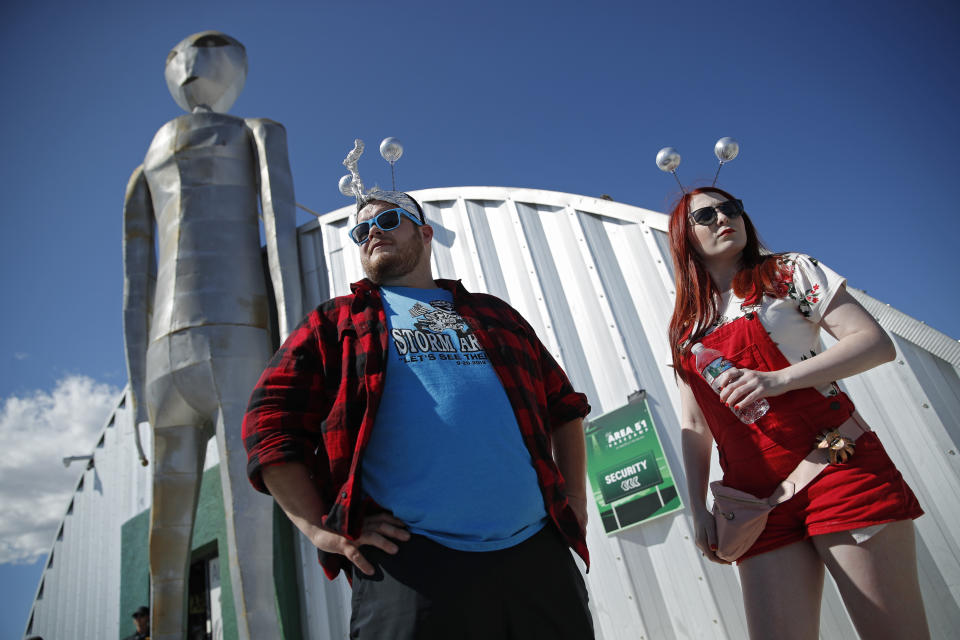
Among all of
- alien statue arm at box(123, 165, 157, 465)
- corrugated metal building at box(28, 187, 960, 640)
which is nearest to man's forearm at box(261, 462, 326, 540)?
corrugated metal building at box(28, 187, 960, 640)

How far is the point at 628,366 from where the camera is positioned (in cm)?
394

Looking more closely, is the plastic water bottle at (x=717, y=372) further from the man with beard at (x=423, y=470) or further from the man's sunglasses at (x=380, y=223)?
the man's sunglasses at (x=380, y=223)

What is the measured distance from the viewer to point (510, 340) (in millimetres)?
1719

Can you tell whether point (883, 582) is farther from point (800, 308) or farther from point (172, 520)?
point (172, 520)

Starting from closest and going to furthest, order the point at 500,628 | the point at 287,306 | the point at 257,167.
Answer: the point at 500,628 < the point at 287,306 < the point at 257,167

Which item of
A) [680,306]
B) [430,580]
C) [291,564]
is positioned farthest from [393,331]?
[291,564]

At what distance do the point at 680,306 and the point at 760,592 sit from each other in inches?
→ 33.3

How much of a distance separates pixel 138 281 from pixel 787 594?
5.37m

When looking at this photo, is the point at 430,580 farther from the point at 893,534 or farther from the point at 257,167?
the point at 257,167

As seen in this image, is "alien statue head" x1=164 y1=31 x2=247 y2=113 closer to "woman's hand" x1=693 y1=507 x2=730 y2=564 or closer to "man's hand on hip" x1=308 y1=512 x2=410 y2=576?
"man's hand on hip" x1=308 y1=512 x2=410 y2=576

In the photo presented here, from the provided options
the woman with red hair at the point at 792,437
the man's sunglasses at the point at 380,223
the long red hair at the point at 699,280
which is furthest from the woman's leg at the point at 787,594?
the man's sunglasses at the point at 380,223

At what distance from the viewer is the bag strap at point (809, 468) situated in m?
1.51

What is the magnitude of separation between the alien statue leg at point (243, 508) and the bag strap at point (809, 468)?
3.49m

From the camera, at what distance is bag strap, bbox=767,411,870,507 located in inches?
59.5
